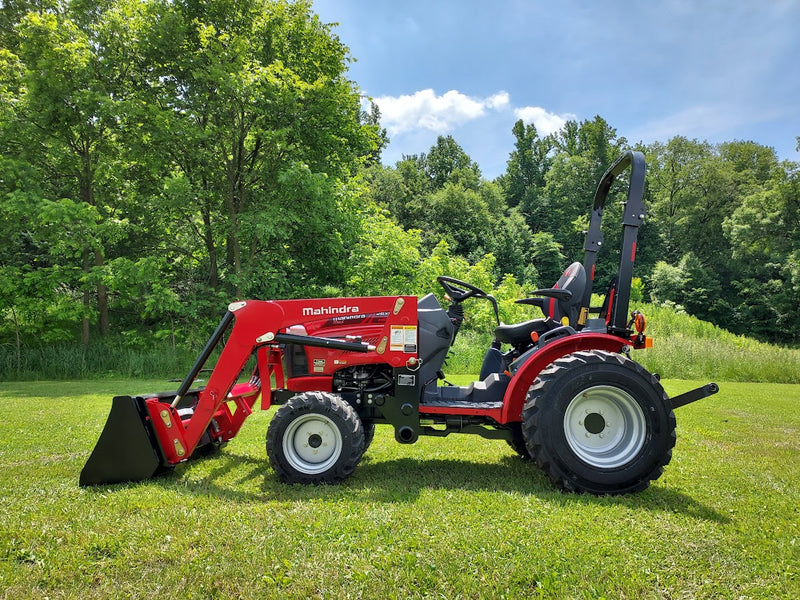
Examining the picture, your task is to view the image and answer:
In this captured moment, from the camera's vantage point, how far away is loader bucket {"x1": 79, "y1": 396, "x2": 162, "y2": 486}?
3.82 metres

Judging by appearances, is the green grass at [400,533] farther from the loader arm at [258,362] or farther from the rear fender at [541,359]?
the rear fender at [541,359]

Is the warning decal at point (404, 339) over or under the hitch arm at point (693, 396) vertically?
over

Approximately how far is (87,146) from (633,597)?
665 inches

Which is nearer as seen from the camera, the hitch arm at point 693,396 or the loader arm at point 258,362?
the hitch arm at point 693,396

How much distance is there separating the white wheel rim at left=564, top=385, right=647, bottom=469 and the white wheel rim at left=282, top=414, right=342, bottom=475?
6.12 feet

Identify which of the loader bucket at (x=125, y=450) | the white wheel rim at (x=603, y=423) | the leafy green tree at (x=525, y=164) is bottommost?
the loader bucket at (x=125, y=450)

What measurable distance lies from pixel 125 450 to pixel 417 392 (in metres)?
2.42

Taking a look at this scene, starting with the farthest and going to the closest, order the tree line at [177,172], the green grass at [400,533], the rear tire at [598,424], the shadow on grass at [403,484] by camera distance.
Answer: the tree line at [177,172] → the rear tire at [598,424] → the shadow on grass at [403,484] → the green grass at [400,533]

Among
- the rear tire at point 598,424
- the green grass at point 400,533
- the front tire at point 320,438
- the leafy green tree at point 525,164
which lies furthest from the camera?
the leafy green tree at point 525,164

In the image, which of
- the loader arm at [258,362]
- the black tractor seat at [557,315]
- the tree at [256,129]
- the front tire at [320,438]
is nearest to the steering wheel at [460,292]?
the black tractor seat at [557,315]

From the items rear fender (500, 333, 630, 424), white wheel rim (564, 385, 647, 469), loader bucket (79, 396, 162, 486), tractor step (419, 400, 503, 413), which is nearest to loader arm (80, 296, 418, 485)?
loader bucket (79, 396, 162, 486)

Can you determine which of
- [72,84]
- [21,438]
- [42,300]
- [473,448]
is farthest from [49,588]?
[72,84]

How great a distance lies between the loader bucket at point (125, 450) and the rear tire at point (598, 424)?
9.90 ft

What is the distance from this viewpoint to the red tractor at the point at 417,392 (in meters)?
3.60
